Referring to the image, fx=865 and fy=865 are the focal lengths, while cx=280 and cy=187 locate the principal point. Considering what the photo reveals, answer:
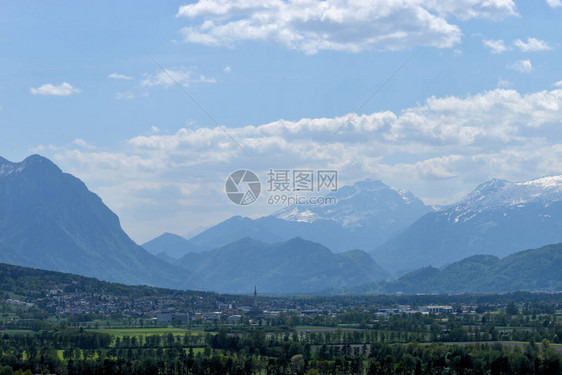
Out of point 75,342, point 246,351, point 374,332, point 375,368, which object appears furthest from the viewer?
point 374,332

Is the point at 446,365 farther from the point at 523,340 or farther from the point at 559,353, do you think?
the point at 523,340

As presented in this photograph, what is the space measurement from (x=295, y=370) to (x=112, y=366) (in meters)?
29.0

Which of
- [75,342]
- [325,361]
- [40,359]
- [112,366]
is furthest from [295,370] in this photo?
[75,342]

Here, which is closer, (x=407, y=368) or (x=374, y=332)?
(x=407, y=368)

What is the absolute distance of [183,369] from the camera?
13738 centimetres

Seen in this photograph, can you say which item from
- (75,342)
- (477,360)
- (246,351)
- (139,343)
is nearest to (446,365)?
(477,360)

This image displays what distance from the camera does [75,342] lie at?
173000 mm

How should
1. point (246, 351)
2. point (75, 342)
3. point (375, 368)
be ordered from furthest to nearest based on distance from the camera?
point (75, 342) < point (246, 351) < point (375, 368)

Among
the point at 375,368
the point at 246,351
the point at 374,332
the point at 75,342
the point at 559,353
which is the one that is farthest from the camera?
the point at 374,332

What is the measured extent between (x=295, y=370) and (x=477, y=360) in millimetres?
29023

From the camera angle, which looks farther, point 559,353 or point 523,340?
point 523,340

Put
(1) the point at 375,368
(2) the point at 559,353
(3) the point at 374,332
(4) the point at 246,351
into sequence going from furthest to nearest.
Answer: (3) the point at 374,332 < (4) the point at 246,351 < (2) the point at 559,353 < (1) the point at 375,368

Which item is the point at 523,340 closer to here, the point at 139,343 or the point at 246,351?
the point at 246,351

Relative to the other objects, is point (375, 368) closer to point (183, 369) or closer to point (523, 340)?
point (183, 369)
